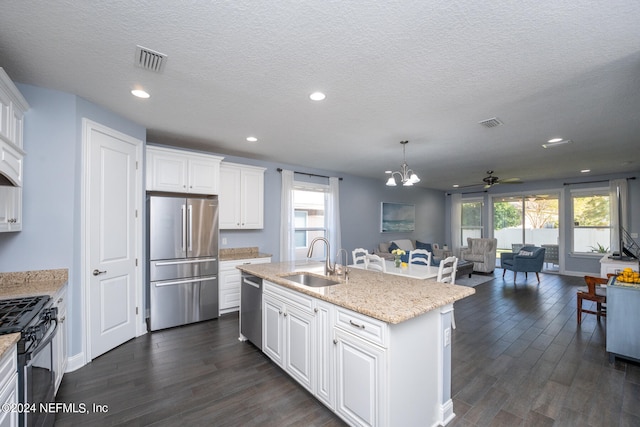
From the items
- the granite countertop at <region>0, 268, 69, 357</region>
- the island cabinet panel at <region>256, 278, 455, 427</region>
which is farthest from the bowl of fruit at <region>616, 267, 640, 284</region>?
the granite countertop at <region>0, 268, 69, 357</region>

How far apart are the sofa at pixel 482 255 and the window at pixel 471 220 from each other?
1.34 metres

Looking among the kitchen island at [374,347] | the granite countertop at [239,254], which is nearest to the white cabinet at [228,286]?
the granite countertop at [239,254]

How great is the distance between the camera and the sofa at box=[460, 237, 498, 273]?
7609 millimetres

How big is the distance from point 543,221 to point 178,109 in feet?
30.8

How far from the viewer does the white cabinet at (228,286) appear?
4.17 m

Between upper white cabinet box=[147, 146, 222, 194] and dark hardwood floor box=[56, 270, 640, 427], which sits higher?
upper white cabinet box=[147, 146, 222, 194]

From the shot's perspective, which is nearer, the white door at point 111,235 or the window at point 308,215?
the white door at point 111,235

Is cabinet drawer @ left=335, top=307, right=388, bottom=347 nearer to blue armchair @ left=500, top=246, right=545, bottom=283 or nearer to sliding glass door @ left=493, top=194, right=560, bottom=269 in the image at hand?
blue armchair @ left=500, top=246, right=545, bottom=283

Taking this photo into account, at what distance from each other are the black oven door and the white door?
1089mm

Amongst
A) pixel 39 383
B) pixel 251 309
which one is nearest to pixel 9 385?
pixel 39 383

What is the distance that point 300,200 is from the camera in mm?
5996

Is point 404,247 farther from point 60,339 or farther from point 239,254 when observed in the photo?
point 60,339

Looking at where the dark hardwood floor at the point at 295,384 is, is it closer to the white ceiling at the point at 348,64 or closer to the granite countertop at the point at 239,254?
the granite countertop at the point at 239,254

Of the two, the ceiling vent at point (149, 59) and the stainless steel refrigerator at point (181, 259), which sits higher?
the ceiling vent at point (149, 59)
